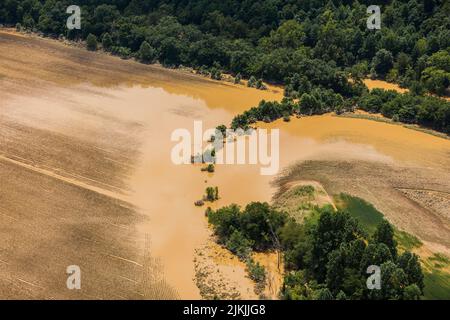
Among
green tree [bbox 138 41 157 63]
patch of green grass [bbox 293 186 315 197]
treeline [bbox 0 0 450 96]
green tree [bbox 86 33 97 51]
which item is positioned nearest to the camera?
patch of green grass [bbox 293 186 315 197]

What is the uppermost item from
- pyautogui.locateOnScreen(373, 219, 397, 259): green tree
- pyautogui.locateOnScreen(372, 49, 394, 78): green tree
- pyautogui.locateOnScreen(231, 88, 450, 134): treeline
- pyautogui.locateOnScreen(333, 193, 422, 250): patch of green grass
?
pyautogui.locateOnScreen(372, 49, 394, 78): green tree

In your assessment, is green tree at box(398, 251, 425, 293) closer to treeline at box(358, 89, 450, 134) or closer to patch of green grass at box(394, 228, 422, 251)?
patch of green grass at box(394, 228, 422, 251)

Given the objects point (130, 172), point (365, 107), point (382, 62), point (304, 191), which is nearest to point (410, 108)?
point (365, 107)

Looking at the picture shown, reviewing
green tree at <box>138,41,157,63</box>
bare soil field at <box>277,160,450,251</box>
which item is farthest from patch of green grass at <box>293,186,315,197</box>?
green tree at <box>138,41,157,63</box>

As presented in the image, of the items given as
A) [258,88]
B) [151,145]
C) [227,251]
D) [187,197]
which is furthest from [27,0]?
[227,251]

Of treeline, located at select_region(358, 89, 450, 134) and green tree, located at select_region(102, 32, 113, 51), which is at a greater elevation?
green tree, located at select_region(102, 32, 113, 51)

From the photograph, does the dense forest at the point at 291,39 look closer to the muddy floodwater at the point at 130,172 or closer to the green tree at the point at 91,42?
the green tree at the point at 91,42

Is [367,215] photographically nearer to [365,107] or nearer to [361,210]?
[361,210]

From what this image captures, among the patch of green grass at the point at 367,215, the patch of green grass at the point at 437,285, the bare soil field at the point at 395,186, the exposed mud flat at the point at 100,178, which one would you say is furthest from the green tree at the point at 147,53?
the patch of green grass at the point at 437,285
